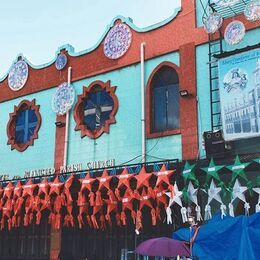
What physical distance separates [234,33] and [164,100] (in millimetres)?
3463

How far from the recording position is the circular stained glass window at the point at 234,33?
14.1m

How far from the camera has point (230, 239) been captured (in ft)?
30.2

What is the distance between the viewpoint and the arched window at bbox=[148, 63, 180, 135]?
620 inches

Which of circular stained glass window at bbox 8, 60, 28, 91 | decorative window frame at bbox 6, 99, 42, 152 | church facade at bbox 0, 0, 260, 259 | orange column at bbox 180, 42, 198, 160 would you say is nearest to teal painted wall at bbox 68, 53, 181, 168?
church facade at bbox 0, 0, 260, 259

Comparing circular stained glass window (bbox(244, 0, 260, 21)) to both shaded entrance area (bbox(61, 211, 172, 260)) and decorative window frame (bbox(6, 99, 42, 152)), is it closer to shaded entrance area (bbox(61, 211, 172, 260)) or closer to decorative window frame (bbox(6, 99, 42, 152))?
shaded entrance area (bbox(61, 211, 172, 260))

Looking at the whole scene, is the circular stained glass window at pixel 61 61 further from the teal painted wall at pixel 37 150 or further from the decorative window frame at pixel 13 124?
the decorative window frame at pixel 13 124

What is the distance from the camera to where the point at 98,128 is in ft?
57.7

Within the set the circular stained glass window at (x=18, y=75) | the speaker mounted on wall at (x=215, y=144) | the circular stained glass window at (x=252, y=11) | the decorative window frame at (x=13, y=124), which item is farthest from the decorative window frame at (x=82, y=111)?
the circular stained glass window at (x=252, y=11)

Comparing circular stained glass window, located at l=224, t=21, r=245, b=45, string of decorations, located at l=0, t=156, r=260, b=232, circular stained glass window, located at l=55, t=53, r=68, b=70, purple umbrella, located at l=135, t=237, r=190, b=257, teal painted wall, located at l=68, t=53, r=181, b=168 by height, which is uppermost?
circular stained glass window, located at l=55, t=53, r=68, b=70

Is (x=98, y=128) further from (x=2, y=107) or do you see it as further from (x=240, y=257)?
(x=240, y=257)

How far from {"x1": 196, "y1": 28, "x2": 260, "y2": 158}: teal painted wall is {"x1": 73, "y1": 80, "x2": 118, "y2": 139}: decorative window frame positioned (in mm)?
3622

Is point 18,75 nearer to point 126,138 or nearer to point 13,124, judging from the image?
point 13,124

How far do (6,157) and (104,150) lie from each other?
6.00m

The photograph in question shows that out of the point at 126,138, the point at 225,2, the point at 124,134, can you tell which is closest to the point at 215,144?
the point at 126,138
